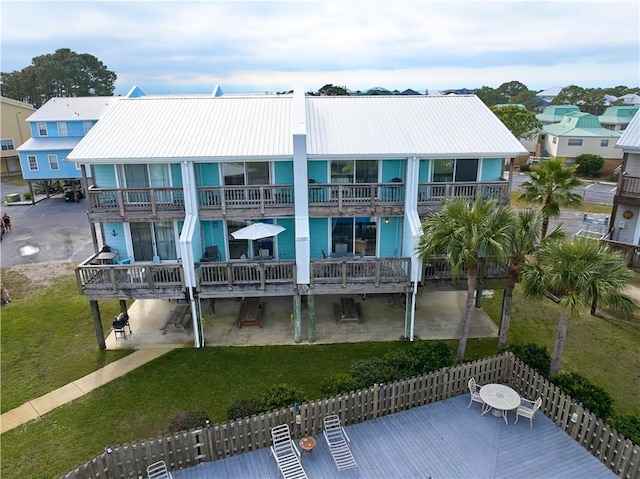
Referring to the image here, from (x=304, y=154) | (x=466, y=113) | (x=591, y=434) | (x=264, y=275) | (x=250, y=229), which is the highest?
(x=466, y=113)

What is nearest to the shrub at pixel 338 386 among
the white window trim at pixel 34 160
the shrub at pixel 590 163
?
the white window trim at pixel 34 160

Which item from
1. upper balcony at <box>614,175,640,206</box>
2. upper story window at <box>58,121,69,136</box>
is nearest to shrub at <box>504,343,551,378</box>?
upper balcony at <box>614,175,640,206</box>

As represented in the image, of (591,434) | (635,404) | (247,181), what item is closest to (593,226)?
(635,404)

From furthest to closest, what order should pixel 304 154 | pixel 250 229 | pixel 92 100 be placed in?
pixel 92 100 → pixel 250 229 → pixel 304 154

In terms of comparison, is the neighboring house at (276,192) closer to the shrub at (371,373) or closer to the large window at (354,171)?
the large window at (354,171)

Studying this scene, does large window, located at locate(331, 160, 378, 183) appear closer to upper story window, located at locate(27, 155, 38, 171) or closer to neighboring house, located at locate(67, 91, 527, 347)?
neighboring house, located at locate(67, 91, 527, 347)

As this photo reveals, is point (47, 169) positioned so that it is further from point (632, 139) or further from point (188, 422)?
point (632, 139)

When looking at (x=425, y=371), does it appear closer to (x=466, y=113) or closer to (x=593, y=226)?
(x=466, y=113)
